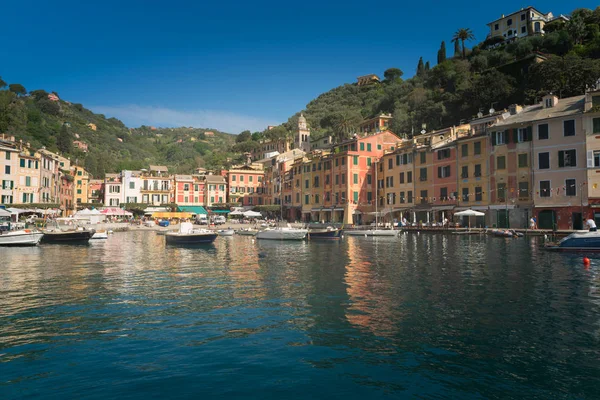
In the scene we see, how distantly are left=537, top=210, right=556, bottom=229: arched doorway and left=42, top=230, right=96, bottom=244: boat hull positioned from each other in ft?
157

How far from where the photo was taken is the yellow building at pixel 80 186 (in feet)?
295

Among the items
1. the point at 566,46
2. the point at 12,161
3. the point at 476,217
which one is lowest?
the point at 476,217

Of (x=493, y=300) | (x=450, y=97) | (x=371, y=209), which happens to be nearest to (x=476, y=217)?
(x=371, y=209)

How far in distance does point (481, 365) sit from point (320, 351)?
139 inches

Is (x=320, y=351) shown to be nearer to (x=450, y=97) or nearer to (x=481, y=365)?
(x=481, y=365)

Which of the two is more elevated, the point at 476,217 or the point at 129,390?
the point at 476,217

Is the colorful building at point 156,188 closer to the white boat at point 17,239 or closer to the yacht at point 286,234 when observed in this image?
the yacht at point 286,234

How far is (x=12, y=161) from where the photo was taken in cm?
6400

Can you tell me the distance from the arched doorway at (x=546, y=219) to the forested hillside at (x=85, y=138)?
87541 millimetres

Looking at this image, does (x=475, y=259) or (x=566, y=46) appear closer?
(x=475, y=259)

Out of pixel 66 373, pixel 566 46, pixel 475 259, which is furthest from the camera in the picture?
pixel 566 46

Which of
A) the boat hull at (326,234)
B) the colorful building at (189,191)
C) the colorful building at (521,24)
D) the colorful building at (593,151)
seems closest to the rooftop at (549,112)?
the colorful building at (593,151)

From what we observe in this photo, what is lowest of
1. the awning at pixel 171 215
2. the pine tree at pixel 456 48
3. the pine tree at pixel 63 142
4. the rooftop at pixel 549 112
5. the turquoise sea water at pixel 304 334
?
the turquoise sea water at pixel 304 334

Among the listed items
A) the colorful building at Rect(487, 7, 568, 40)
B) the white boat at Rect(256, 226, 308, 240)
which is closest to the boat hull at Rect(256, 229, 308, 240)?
the white boat at Rect(256, 226, 308, 240)
